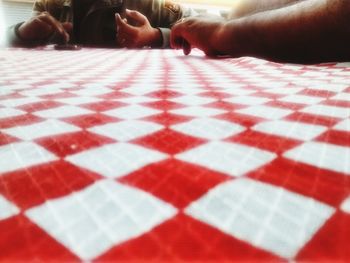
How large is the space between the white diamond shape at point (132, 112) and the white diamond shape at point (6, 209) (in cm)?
40

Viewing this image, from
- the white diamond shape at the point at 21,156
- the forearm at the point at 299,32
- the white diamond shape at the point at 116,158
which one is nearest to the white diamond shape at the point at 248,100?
the white diamond shape at the point at 116,158

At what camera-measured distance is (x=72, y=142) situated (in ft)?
2.01

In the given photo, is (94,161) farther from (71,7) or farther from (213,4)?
(213,4)

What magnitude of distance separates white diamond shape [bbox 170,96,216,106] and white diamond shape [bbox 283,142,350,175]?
1.28ft

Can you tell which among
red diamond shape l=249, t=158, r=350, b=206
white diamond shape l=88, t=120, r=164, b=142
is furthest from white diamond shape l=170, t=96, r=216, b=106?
red diamond shape l=249, t=158, r=350, b=206

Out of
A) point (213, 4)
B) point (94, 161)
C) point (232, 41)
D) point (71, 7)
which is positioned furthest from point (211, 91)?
point (213, 4)

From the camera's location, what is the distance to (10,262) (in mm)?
306

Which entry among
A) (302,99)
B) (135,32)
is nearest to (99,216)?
(302,99)

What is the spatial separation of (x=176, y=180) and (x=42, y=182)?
0.17m

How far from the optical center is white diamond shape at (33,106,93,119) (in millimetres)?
802

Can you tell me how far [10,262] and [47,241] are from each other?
36 mm

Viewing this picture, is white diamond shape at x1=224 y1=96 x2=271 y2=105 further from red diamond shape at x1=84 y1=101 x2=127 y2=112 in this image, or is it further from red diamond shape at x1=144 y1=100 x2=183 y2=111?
red diamond shape at x1=84 y1=101 x2=127 y2=112

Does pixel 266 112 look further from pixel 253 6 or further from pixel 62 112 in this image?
pixel 253 6

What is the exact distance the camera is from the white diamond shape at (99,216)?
0.33 metres
